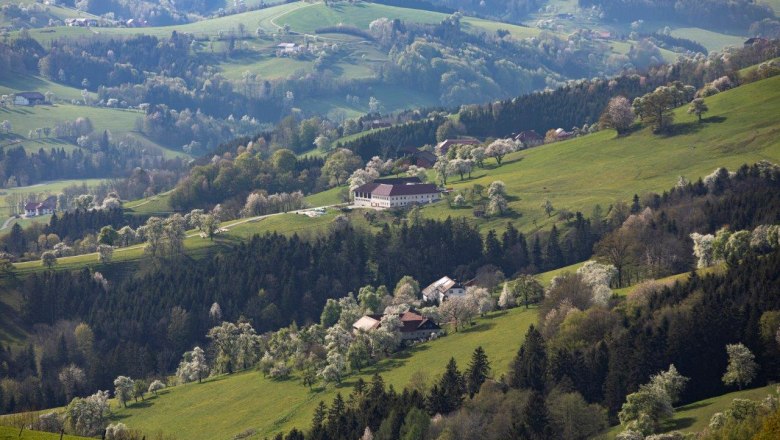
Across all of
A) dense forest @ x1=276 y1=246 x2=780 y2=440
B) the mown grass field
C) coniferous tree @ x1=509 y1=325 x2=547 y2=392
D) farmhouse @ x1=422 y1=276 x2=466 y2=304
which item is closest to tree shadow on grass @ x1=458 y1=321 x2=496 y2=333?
dense forest @ x1=276 y1=246 x2=780 y2=440

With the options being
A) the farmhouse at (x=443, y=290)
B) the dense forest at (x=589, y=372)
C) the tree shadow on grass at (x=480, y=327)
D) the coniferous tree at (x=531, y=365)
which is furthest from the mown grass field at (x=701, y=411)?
the farmhouse at (x=443, y=290)

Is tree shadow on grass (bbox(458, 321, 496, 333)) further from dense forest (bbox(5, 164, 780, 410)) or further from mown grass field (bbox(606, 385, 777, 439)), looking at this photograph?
mown grass field (bbox(606, 385, 777, 439))

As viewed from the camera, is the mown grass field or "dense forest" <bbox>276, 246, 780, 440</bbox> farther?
"dense forest" <bbox>276, 246, 780, 440</bbox>

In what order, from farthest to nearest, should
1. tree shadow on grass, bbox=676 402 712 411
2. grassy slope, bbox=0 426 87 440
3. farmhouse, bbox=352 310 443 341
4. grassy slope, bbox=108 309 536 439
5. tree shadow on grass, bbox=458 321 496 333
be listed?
farmhouse, bbox=352 310 443 341
tree shadow on grass, bbox=458 321 496 333
grassy slope, bbox=108 309 536 439
tree shadow on grass, bbox=676 402 712 411
grassy slope, bbox=0 426 87 440

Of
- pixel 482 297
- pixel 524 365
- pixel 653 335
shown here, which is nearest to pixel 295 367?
pixel 482 297

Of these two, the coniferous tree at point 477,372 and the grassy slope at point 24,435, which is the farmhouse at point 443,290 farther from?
the grassy slope at point 24,435
